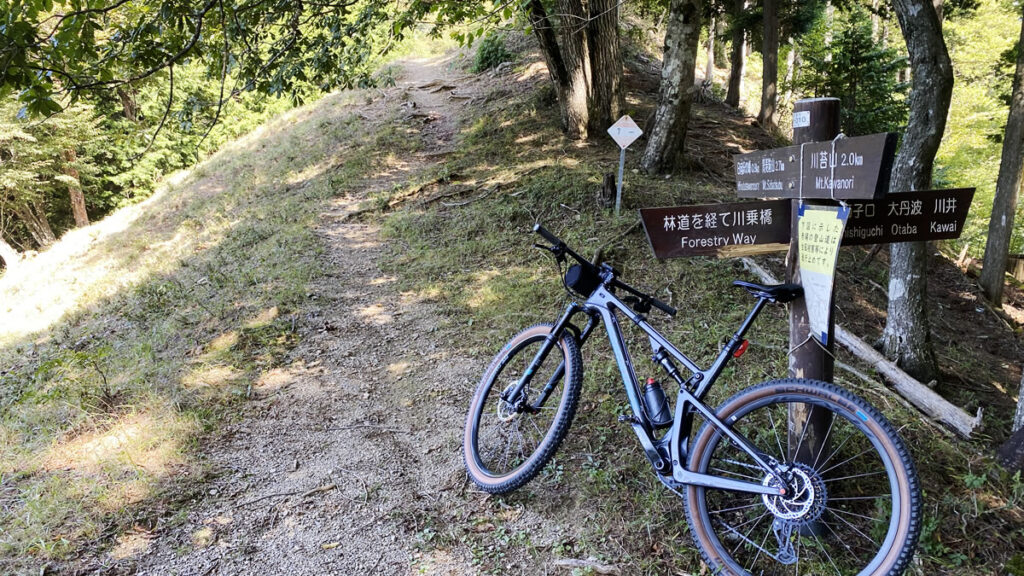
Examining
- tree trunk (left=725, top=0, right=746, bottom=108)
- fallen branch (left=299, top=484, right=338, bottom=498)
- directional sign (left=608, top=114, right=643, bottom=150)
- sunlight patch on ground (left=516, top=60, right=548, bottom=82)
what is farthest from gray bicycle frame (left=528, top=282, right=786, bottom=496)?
tree trunk (left=725, top=0, right=746, bottom=108)

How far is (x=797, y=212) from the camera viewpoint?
2.64 meters

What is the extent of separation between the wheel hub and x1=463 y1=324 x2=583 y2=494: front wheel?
1154 millimetres

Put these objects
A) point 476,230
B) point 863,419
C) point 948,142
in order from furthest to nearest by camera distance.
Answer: point 948,142 < point 476,230 < point 863,419

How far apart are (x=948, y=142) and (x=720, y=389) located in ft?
70.0

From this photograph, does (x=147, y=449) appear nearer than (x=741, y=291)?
Yes

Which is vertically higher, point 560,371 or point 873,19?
point 873,19

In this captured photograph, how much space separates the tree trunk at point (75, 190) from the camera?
65.1 feet

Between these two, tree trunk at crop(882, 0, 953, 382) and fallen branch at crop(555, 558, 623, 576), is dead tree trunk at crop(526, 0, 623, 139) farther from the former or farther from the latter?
fallen branch at crop(555, 558, 623, 576)

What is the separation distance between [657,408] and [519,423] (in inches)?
50.6

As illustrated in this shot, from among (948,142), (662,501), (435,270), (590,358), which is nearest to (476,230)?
(435,270)

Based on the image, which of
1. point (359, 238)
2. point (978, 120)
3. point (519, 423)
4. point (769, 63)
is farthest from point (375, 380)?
point (978, 120)

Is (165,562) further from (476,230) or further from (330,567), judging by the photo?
(476,230)

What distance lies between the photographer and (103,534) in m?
3.21

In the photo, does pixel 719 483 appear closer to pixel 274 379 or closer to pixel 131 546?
pixel 131 546
